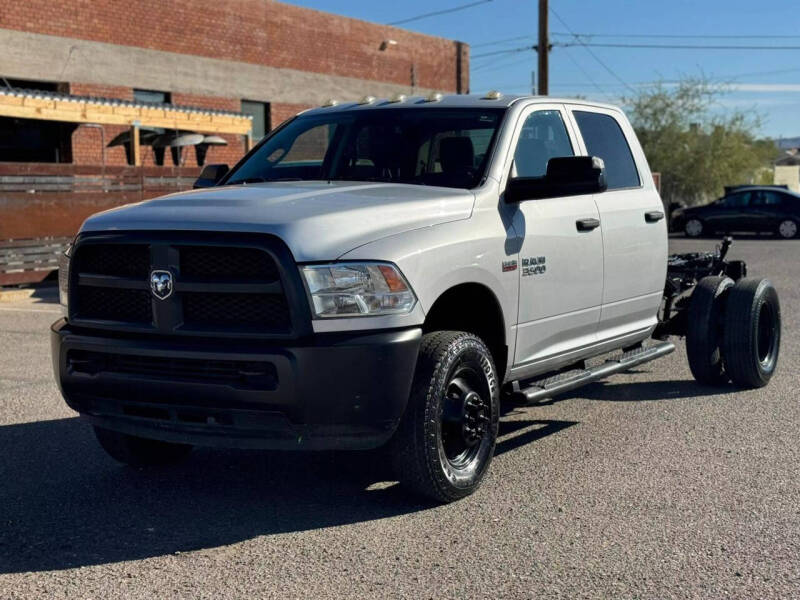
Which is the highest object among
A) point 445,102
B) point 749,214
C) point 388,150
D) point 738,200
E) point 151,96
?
point 151,96

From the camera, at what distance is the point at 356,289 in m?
4.70

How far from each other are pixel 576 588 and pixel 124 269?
2.48 metres

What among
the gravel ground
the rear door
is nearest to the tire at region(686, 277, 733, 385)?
the rear door

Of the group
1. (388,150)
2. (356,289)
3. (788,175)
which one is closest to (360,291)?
(356,289)

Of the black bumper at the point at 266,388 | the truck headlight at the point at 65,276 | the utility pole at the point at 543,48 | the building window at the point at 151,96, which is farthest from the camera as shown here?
the utility pole at the point at 543,48

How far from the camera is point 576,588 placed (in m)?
4.15

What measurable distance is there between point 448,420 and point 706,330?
3442 mm

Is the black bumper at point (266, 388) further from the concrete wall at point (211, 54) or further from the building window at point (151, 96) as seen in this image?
the building window at point (151, 96)

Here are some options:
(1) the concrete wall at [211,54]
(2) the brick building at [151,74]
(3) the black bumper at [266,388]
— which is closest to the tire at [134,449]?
(3) the black bumper at [266,388]

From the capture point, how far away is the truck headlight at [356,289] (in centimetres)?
466

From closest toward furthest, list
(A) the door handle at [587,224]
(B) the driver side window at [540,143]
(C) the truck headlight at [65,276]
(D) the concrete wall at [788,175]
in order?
(C) the truck headlight at [65,276] → (B) the driver side window at [540,143] → (A) the door handle at [587,224] → (D) the concrete wall at [788,175]

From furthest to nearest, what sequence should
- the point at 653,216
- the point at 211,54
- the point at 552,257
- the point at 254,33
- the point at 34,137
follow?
the point at 254,33 → the point at 211,54 → the point at 34,137 → the point at 653,216 → the point at 552,257

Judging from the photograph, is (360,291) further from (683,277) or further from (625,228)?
(683,277)

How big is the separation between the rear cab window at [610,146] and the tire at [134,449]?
3.11 meters
